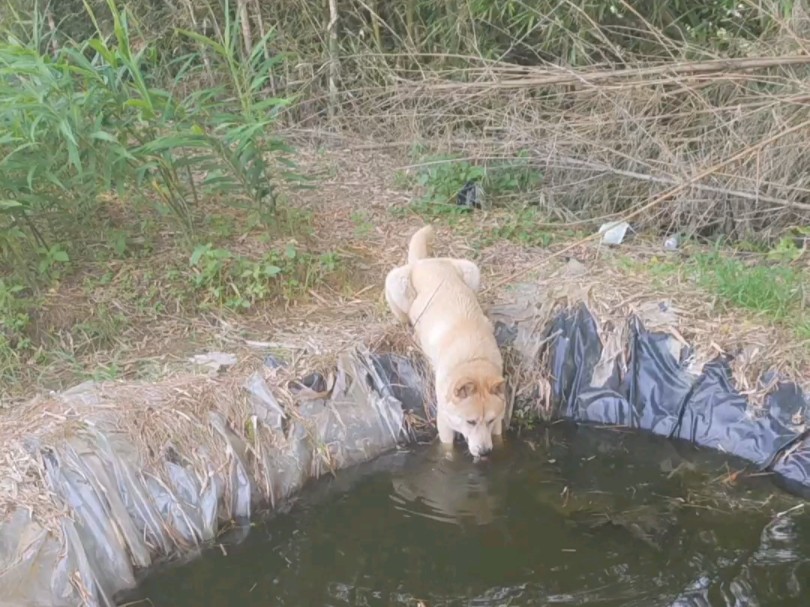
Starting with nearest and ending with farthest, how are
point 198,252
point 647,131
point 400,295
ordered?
point 400,295 → point 198,252 → point 647,131

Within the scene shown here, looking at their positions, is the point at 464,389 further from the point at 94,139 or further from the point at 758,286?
the point at 94,139

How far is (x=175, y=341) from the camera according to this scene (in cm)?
507

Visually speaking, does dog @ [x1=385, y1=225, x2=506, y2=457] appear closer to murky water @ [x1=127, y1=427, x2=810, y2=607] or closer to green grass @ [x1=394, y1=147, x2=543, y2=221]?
murky water @ [x1=127, y1=427, x2=810, y2=607]

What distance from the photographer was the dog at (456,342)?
4461mm

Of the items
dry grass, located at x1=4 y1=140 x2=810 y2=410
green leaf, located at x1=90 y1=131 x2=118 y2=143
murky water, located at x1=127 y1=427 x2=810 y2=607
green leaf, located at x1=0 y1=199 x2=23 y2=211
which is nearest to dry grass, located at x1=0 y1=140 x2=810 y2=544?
dry grass, located at x1=4 y1=140 x2=810 y2=410

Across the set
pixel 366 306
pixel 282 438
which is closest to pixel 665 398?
pixel 366 306

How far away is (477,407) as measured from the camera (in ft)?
14.5

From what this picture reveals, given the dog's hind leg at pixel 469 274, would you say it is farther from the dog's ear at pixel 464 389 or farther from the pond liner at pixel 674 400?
the dog's ear at pixel 464 389

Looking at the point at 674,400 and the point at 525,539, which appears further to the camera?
the point at 674,400

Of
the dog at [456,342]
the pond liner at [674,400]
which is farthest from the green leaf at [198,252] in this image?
the pond liner at [674,400]

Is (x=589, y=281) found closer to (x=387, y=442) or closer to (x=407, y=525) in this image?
(x=387, y=442)

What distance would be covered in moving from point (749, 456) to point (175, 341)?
3346 millimetres

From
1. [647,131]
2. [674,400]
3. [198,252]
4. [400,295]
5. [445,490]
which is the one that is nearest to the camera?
[445,490]

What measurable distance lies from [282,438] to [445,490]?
903mm
